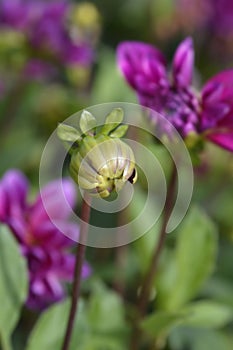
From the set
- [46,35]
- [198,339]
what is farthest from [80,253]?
[46,35]

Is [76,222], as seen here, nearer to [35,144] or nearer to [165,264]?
[165,264]

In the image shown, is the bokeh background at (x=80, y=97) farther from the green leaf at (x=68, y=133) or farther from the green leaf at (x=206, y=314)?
the green leaf at (x=68, y=133)

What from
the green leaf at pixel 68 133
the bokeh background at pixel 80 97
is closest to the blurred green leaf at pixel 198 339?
the bokeh background at pixel 80 97

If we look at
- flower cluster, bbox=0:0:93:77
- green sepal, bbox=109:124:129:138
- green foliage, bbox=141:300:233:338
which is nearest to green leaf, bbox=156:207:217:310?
green foliage, bbox=141:300:233:338

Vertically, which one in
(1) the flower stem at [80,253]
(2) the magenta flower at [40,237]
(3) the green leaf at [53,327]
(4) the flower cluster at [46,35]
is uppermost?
(1) the flower stem at [80,253]

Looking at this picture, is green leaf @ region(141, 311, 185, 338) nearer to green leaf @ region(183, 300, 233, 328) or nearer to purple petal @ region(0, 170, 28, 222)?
green leaf @ region(183, 300, 233, 328)

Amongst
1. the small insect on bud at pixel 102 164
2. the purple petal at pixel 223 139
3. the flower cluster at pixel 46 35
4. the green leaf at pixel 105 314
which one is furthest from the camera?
the flower cluster at pixel 46 35
